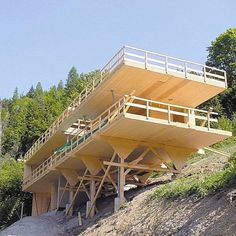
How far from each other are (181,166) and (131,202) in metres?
4.20

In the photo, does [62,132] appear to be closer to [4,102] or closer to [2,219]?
[2,219]

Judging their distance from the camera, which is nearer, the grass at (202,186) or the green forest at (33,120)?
the grass at (202,186)

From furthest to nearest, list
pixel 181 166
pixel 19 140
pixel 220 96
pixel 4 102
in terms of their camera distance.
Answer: pixel 4 102 < pixel 19 140 < pixel 220 96 < pixel 181 166

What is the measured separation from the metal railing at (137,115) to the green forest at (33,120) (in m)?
11.7

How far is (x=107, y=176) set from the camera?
23.3m

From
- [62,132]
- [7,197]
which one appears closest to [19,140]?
[7,197]

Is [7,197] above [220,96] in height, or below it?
below

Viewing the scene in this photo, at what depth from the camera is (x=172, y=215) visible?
15.8 meters

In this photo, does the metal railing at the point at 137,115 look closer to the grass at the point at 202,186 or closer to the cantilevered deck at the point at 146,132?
the cantilevered deck at the point at 146,132

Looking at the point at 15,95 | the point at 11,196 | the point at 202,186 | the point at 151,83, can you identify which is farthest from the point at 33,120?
the point at 202,186

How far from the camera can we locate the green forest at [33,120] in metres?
44.2

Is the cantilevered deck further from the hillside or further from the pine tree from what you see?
the pine tree

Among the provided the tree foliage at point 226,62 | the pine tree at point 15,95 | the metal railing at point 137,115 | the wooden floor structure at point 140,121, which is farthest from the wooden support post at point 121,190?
the pine tree at point 15,95

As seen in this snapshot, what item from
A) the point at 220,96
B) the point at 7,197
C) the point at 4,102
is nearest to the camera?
the point at 7,197
